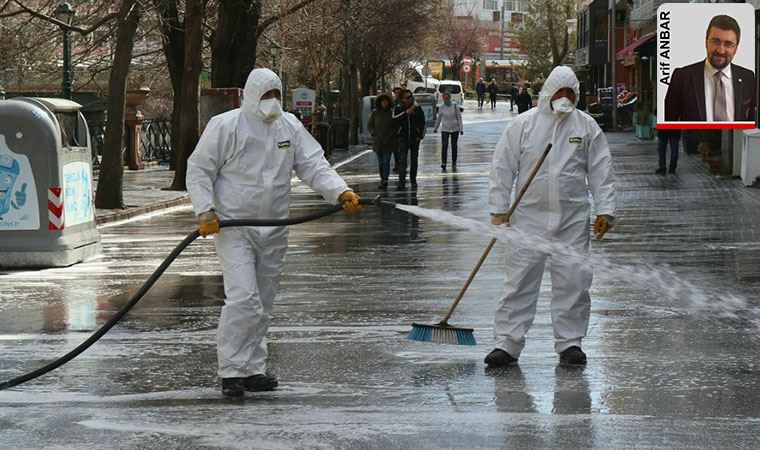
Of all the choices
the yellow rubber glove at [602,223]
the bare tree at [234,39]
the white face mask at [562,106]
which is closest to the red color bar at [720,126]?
the bare tree at [234,39]

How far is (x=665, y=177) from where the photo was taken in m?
27.9

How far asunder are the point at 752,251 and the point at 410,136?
1204 cm

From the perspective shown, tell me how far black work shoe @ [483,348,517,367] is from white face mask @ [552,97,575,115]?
1.44 m

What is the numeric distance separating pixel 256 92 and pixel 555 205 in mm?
1925

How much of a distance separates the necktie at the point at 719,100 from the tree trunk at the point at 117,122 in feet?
40.1

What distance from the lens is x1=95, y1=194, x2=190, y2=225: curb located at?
20.7 m

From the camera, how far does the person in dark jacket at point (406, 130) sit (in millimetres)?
26109

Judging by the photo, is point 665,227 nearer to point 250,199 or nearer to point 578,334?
point 578,334

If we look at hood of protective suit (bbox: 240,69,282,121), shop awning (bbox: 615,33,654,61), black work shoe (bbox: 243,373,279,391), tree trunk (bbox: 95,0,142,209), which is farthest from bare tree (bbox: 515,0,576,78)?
black work shoe (bbox: 243,373,279,391)

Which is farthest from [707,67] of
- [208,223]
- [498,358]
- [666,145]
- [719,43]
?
[208,223]

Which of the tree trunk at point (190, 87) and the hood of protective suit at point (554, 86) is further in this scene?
the tree trunk at point (190, 87)

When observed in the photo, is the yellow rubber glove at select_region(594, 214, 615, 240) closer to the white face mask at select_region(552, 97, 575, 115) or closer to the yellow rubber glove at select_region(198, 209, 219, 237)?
the white face mask at select_region(552, 97, 575, 115)

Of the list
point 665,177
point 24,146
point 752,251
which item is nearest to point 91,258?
point 24,146

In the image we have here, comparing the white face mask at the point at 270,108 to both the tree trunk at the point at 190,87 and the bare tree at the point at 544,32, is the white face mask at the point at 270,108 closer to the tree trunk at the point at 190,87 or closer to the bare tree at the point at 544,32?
the tree trunk at the point at 190,87
